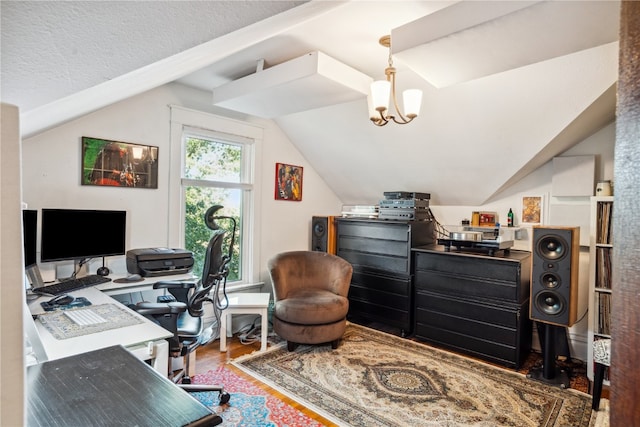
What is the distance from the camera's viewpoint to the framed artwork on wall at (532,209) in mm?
3375

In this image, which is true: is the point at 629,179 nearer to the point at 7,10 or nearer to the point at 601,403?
the point at 7,10

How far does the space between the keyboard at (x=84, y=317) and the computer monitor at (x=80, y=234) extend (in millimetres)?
761

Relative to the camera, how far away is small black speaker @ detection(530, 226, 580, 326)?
259cm

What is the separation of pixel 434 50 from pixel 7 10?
5.61ft

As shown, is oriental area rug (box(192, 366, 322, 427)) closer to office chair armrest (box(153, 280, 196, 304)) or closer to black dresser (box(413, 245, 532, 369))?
office chair armrest (box(153, 280, 196, 304))

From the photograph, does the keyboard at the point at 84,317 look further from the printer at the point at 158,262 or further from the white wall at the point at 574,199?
the white wall at the point at 574,199

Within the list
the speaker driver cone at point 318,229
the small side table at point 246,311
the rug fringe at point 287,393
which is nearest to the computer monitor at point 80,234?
the small side table at point 246,311

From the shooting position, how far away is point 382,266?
3801 millimetres

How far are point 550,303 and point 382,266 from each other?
1543mm

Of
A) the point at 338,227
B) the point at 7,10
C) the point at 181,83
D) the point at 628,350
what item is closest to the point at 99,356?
the point at 7,10

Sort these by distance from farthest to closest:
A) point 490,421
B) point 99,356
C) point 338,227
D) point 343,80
A: point 338,227, point 343,80, point 490,421, point 99,356

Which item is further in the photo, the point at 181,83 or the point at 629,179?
the point at 181,83

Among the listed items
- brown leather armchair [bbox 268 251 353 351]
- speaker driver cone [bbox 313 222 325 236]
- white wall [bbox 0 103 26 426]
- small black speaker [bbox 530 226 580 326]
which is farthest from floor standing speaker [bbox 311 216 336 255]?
white wall [bbox 0 103 26 426]

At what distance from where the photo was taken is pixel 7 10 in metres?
0.42
